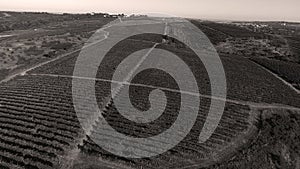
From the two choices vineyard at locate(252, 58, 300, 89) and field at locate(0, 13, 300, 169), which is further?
vineyard at locate(252, 58, 300, 89)

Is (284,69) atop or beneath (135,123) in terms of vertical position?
beneath

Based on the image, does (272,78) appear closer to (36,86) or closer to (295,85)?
(295,85)

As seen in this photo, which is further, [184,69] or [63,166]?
[184,69]

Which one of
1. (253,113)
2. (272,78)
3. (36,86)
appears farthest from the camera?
(272,78)

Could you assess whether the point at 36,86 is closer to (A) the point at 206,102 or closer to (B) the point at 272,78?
(A) the point at 206,102

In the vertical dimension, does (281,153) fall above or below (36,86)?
below

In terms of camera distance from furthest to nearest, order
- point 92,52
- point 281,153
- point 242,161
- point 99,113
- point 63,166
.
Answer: point 92,52
point 99,113
point 281,153
point 242,161
point 63,166

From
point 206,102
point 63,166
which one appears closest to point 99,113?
point 63,166

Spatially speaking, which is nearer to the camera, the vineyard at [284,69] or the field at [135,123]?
the field at [135,123]

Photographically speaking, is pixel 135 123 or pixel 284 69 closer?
pixel 135 123
